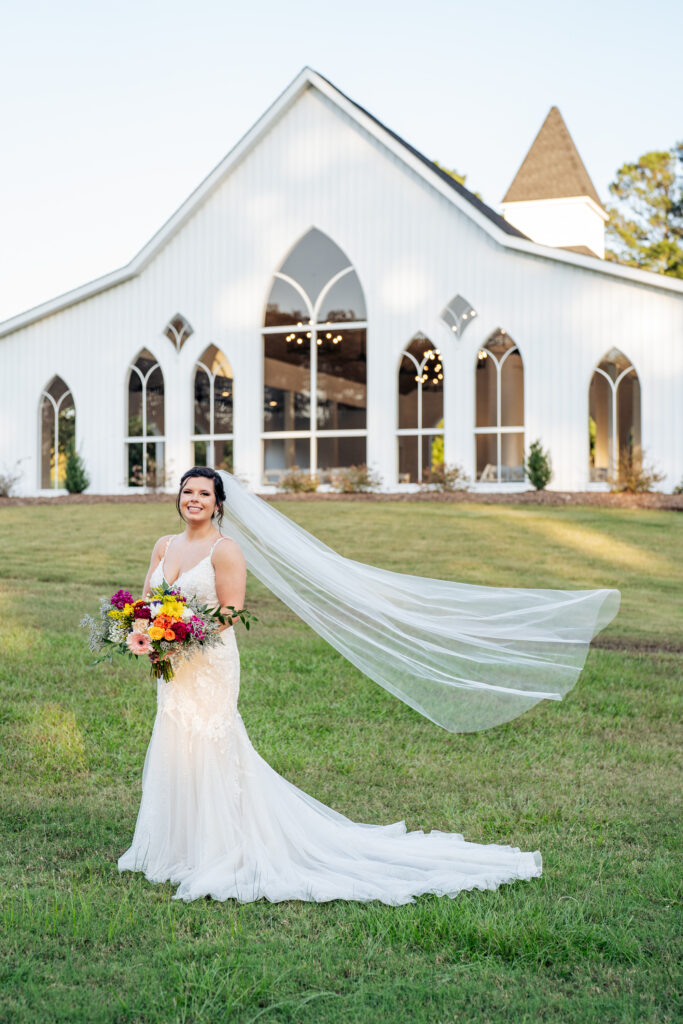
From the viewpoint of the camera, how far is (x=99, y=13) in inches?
718

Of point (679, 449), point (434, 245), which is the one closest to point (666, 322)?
point (679, 449)

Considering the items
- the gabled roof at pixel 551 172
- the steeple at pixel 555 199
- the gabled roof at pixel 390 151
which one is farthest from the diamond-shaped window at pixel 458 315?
the gabled roof at pixel 551 172

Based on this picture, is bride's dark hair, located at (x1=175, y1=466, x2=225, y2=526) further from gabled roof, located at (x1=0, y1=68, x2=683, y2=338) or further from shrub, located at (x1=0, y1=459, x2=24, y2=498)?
shrub, located at (x1=0, y1=459, x2=24, y2=498)

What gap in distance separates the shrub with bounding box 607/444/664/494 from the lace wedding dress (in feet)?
55.4

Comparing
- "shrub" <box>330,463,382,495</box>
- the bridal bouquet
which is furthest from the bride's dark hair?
"shrub" <box>330,463,382,495</box>

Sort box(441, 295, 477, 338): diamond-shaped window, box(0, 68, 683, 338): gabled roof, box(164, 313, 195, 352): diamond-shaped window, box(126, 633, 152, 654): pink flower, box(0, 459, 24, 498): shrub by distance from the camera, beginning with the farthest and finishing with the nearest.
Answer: box(0, 459, 24, 498): shrub
box(164, 313, 195, 352): diamond-shaped window
box(441, 295, 477, 338): diamond-shaped window
box(0, 68, 683, 338): gabled roof
box(126, 633, 152, 654): pink flower

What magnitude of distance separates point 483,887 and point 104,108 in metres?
20.2

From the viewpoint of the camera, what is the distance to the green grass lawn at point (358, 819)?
3867mm

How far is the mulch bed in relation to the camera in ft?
67.8

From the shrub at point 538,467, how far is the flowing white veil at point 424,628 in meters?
15.8

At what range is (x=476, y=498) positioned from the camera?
859 inches

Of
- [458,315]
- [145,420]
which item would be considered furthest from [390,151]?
[145,420]

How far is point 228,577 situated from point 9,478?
2229 centimetres

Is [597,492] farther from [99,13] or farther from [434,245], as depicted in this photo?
[99,13]
